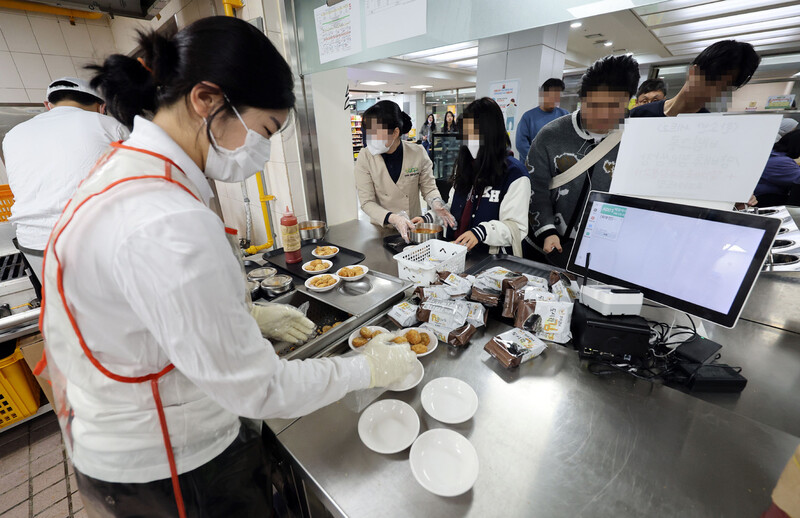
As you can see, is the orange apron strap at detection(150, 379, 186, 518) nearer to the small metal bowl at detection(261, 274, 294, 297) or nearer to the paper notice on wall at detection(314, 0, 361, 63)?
the small metal bowl at detection(261, 274, 294, 297)

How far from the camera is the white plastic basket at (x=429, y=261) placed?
57.3 inches

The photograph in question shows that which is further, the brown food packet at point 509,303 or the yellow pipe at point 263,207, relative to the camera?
the yellow pipe at point 263,207

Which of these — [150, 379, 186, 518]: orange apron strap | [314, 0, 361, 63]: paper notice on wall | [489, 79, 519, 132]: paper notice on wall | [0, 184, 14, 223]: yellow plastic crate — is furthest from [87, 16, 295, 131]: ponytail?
[489, 79, 519, 132]: paper notice on wall

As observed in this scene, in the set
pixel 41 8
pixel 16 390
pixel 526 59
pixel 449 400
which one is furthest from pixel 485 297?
pixel 41 8

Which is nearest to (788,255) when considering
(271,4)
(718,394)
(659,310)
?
(659,310)

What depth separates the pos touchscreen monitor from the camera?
2.83 feet

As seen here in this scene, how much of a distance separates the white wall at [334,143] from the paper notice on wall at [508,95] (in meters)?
2.73

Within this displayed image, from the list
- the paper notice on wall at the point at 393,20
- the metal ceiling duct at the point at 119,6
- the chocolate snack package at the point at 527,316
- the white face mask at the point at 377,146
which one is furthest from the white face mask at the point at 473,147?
the metal ceiling duct at the point at 119,6

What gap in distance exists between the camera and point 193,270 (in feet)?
1.81

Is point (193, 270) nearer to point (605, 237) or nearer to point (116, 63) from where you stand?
point (116, 63)

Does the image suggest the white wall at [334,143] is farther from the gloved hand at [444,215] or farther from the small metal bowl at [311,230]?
the gloved hand at [444,215]

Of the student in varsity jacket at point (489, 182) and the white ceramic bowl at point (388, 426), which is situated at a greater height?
the student in varsity jacket at point (489, 182)

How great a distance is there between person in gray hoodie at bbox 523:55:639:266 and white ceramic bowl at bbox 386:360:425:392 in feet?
4.14

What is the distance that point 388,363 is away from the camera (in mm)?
908
